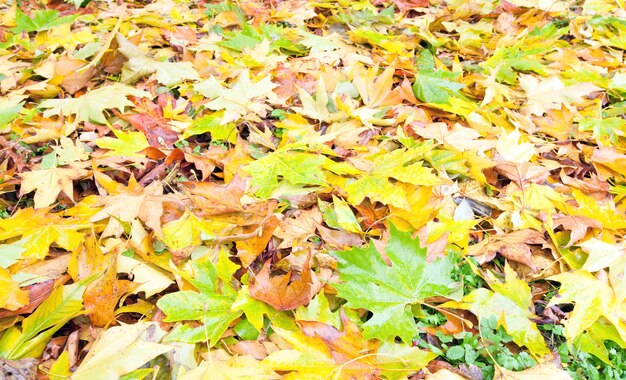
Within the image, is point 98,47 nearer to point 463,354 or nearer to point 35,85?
point 35,85

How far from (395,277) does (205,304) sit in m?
0.44

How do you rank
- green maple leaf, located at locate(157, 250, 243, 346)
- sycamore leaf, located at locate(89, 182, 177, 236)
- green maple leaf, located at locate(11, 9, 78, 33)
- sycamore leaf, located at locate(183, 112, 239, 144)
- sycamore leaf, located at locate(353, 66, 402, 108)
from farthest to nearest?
green maple leaf, located at locate(11, 9, 78, 33) < sycamore leaf, located at locate(353, 66, 402, 108) < sycamore leaf, located at locate(183, 112, 239, 144) < sycamore leaf, located at locate(89, 182, 177, 236) < green maple leaf, located at locate(157, 250, 243, 346)

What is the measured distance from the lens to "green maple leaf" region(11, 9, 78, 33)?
221 cm

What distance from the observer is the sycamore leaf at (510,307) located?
1043 millimetres

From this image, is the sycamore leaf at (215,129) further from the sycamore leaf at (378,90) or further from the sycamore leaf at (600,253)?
the sycamore leaf at (600,253)

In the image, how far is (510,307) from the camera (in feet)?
3.60

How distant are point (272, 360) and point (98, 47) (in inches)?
64.9

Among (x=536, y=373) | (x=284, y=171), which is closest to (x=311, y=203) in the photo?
(x=284, y=171)

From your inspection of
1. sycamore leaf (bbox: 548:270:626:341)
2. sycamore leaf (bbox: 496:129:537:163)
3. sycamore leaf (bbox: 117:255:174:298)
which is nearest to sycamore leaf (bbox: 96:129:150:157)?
sycamore leaf (bbox: 117:255:174:298)

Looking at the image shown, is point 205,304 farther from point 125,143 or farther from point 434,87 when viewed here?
point 434,87

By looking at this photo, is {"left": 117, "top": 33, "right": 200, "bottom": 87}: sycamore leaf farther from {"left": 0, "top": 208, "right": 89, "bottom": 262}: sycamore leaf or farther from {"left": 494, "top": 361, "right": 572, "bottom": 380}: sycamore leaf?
{"left": 494, "top": 361, "right": 572, "bottom": 380}: sycamore leaf

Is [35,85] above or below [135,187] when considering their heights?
above

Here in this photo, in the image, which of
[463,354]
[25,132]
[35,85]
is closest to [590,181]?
[463,354]

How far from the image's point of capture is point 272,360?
953mm
